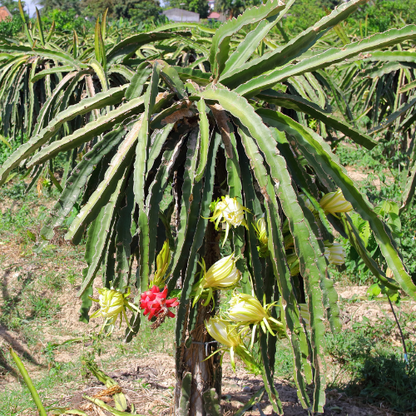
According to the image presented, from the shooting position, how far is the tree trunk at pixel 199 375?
1.58 m

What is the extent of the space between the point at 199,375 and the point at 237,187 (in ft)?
2.78

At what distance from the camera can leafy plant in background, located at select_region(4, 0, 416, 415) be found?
1065mm

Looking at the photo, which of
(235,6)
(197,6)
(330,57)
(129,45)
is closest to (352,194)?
(330,57)

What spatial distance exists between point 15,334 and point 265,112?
298 cm

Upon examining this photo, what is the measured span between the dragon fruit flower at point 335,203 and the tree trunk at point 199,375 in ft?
1.37

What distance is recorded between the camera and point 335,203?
4.22 feet

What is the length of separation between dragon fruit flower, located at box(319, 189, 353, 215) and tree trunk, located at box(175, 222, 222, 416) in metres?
→ 0.42

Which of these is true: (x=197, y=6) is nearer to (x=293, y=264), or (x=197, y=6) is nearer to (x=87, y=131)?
(x=87, y=131)

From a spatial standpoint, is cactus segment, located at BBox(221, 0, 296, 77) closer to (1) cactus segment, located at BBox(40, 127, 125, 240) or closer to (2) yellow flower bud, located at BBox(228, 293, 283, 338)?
(1) cactus segment, located at BBox(40, 127, 125, 240)

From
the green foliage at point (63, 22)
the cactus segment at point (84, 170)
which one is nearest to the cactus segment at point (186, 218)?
the cactus segment at point (84, 170)

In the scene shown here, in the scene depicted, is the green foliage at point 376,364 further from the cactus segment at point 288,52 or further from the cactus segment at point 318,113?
the cactus segment at point 288,52

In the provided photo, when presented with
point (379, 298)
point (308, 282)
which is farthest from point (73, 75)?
point (379, 298)

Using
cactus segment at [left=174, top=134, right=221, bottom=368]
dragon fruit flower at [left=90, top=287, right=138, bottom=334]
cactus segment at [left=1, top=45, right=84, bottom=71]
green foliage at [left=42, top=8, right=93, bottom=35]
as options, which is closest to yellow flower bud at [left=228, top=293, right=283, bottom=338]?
cactus segment at [left=174, top=134, right=221, bottom=368]

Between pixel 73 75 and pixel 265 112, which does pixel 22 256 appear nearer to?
pixel 73 75
